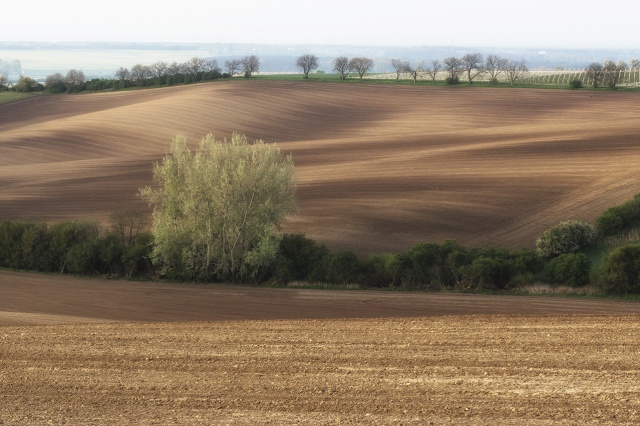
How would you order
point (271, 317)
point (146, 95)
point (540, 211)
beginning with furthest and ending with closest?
point (146, 95) < point (540, 211) < point (271, 317)

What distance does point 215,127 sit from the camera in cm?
7638

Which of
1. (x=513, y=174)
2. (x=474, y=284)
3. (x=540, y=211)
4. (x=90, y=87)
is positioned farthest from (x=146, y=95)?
(x=474, y=284)

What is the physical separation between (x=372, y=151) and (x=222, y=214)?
2931cm

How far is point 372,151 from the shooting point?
62.3 meters

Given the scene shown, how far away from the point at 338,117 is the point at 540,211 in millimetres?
43891

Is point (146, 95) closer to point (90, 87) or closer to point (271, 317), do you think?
point (90, 87)

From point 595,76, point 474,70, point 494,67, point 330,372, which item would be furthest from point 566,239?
point 474,70

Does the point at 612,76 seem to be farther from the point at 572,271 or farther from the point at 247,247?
the point at 247,247

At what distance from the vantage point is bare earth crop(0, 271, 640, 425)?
1583 cm

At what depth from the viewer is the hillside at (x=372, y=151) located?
138ft

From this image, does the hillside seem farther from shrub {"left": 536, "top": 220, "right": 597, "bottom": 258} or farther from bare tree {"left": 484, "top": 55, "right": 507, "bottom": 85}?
bare tree {"left": 484, "top": 55, "right": 507, "bottom": 85}

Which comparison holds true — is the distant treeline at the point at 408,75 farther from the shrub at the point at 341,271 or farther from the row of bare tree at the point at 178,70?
the shrub at the point at 341,271

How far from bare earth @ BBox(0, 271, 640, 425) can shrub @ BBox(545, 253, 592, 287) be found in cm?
239

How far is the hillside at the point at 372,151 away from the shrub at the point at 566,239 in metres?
2.73
